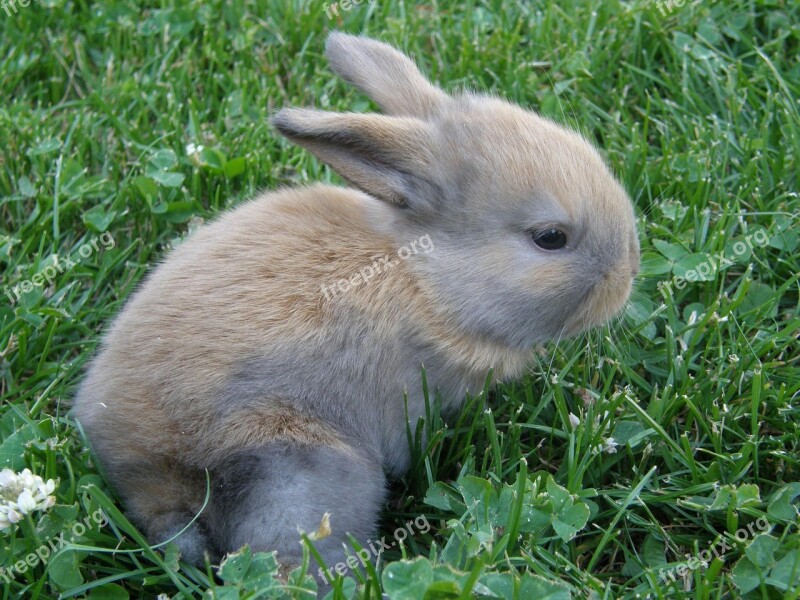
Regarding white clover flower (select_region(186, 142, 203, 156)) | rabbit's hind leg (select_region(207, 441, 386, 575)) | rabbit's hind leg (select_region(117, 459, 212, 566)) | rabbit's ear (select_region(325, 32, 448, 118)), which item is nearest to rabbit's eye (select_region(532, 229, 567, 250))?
rabbit's ear (select_region(325, 32, 448, 118))

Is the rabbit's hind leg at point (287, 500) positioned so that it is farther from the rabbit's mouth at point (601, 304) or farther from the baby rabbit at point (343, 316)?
the rabbit's mouth at point (601, 304)

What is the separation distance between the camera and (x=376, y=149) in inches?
137

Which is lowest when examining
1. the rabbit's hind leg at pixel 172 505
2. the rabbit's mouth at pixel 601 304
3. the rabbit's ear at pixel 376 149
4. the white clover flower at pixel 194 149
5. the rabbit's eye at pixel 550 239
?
the rabbit's hind leg at pixel 172 505

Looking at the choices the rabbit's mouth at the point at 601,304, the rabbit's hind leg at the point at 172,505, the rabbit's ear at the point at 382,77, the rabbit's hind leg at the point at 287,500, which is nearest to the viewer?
the rabbit's hind leg at the point at 287,500

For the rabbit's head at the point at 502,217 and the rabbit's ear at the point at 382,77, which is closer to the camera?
the rabbit's head at the point at 502,217

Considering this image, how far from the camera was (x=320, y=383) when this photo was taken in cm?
342

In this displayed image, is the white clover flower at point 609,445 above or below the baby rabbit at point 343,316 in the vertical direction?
below

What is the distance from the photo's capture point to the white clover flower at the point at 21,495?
3.19 metres

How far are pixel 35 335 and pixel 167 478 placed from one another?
47.8 inches

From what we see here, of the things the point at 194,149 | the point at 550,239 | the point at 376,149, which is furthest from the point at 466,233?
the point at 194,149

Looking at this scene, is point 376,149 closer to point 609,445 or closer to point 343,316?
point 343,316

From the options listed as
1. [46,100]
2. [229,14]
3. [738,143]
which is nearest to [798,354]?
[738,143]

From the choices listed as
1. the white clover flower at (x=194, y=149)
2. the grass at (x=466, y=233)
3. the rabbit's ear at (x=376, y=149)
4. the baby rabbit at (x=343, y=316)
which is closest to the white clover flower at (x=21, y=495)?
the grass at (x=466, y=233)

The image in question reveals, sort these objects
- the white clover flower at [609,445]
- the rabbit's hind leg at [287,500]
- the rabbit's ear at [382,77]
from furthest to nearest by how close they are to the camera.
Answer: the rabbit's ear at [382,77] < the white clover flower at [609,445] < the rabbit's hind leg at [287,500]
